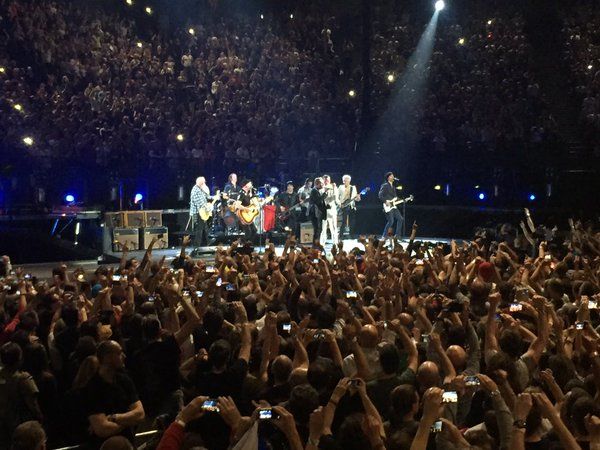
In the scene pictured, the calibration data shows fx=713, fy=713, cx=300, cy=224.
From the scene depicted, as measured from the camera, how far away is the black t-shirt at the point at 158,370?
4.72 m

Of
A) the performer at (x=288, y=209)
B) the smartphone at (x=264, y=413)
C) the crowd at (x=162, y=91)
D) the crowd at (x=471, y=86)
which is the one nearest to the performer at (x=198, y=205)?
the performer at (x=288, y=209)

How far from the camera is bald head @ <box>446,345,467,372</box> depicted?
460 cm

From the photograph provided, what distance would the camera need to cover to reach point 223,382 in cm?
429

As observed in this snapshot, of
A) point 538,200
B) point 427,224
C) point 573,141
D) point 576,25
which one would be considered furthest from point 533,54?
point 427,224

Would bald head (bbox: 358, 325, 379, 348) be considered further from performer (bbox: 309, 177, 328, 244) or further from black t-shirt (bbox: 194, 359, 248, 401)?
performer (bbox: 309, 177, 328, 244)

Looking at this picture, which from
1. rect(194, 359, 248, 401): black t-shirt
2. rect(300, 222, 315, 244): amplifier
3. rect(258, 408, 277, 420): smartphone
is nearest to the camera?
rect(258, 408, 277, 420): smartphone

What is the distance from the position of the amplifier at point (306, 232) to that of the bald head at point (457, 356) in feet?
43.6

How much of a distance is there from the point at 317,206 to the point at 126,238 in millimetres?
4370

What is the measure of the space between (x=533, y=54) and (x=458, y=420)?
21.1 meters

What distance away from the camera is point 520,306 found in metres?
5.36

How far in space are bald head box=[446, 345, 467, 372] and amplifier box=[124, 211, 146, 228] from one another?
12672 millimetres

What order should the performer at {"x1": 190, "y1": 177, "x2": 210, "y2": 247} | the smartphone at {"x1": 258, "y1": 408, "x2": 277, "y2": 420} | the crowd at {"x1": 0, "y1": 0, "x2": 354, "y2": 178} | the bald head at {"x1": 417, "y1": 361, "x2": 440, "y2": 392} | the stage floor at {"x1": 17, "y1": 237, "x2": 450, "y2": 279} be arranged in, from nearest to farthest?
1. the smartphone at {"x1": 258, "y1": 408, "x2": 277, "y2": 420}
2. the bald head at {"x1": 417, "y1": 361, "x2": 440, "y2": 392}
3. the stage floor at {"x1": 17, "y1": 237, "x2": 450, "y2": 279}
4. the performer at {"x1": 190, "y1": 177, "x2": 210, "y2": 247}
5. the crowd at {"x1": 0, "y1": 0, "x2": 354, "y2": 178}

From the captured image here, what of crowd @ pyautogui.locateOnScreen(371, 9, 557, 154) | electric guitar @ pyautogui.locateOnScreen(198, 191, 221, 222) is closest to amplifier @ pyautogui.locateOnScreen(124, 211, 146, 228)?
electric guitar @ pyautogui.locateOnScreen(198, 191, 221, 222)

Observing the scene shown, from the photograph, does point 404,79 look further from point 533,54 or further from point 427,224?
point 427,224
